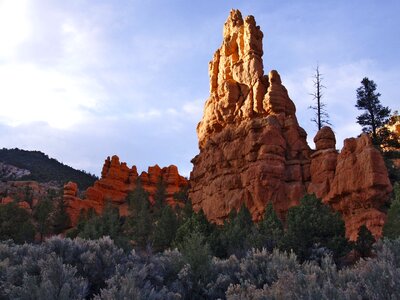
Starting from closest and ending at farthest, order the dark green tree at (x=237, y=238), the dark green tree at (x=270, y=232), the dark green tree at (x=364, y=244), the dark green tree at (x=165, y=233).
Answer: the dark green tree at (x=364, y=244), the dark green tree at (x=270, y=232), the dark green tree at (x=237, y=238), the dark green tree at (x=165, y=233)

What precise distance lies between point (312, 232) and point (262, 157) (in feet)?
75.5

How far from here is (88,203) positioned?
80.1 meters

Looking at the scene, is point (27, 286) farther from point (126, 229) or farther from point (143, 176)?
point (143, 176)

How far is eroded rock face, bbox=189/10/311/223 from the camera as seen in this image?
160ft

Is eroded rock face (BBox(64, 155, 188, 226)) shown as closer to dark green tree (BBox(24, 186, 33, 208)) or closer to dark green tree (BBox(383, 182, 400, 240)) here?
dark green tree (BBox(24, 186, 33, 208))

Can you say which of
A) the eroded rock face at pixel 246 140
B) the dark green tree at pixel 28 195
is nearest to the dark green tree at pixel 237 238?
the eroded rock face at pixel 246 140

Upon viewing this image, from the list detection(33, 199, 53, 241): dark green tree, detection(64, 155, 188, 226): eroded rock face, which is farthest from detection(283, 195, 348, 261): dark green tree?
detection(64, 155, 188, 226): eroded rock face

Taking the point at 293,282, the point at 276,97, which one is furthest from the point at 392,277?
the point at 276,97

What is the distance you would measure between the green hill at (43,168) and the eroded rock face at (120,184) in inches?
910

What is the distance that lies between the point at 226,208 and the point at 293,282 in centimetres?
4276

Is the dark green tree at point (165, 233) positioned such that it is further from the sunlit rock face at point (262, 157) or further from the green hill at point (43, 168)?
the green hill at point (43, 168)

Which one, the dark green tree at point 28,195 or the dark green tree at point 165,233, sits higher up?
the dark green tree at point 28,195

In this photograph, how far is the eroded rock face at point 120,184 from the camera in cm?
8056

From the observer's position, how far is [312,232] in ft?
89.8
